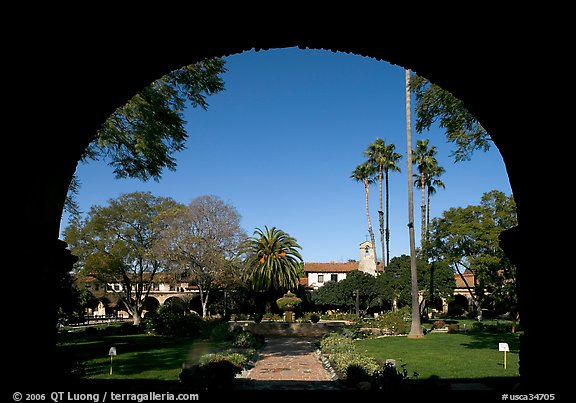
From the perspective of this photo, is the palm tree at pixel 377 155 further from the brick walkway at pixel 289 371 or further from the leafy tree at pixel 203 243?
the brick walkway at pixel 289 371

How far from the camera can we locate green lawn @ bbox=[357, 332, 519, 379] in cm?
1379

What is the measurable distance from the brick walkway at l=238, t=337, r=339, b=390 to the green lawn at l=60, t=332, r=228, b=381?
2586mm

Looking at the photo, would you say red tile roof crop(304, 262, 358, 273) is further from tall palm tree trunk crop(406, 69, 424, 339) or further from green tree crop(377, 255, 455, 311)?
tall palm tree trunk crop(406, 69, 424, 339)

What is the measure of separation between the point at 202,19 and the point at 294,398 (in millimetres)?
4700

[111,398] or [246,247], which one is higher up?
[246,247]

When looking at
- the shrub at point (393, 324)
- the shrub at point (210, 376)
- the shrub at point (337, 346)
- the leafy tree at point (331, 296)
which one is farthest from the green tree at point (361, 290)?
the shrub at point (210, 376)

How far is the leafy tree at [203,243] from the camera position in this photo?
3722 centimetres

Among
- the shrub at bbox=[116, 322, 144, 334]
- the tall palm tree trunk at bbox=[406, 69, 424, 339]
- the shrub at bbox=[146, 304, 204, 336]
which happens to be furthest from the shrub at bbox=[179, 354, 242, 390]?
the shrub at bbox=[116, 322, 144, 334]

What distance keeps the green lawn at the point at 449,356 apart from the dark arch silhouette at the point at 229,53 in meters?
6.71

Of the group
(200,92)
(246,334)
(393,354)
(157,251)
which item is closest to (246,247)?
(157,251)

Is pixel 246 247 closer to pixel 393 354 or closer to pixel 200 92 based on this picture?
pixel 393 354

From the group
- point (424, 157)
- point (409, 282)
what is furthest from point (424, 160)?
point (409, 282)

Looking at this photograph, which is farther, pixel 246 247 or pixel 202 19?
pixel 246 247

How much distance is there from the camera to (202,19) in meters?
5.31
